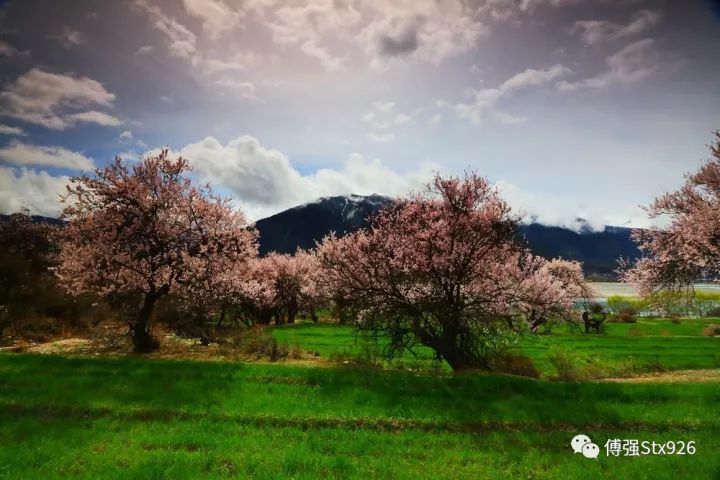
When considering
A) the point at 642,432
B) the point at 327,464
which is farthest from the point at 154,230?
the point at 642,432

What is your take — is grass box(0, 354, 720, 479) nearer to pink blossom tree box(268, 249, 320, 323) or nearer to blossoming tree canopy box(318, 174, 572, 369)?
blossoming tree canopy box(318, 174, 572, 369)

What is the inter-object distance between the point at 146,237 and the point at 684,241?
124 ft

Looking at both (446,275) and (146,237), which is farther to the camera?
(146,237)

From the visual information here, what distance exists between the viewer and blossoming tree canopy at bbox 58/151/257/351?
101ft

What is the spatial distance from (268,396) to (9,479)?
948 cm

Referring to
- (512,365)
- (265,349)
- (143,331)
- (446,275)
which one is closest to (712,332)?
(512,365)

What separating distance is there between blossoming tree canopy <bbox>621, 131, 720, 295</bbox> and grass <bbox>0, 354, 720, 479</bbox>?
964 cm

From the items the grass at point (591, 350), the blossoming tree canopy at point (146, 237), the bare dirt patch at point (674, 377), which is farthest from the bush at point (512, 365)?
the blossoming tree canopy at point (146, 237)

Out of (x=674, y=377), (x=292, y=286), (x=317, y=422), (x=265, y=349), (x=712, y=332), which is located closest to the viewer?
(x=317, y=422)

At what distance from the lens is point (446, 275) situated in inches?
990

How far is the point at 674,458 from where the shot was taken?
1378 cm

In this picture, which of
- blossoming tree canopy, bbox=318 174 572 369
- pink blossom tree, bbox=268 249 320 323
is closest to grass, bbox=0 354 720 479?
blossoming tree canopy, bbox=318 174 572 369

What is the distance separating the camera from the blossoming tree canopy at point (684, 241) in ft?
91.4

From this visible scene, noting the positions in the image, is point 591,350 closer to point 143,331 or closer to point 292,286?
point 143,331
